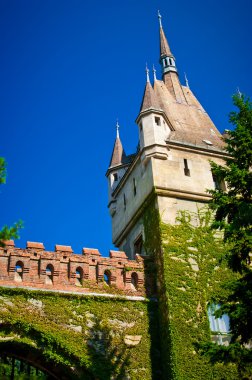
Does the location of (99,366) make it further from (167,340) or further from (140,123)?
(140,123)

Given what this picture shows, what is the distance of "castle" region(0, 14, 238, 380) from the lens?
1430cm

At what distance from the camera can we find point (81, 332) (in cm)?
1472

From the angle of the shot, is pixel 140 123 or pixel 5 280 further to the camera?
pixel 140 123

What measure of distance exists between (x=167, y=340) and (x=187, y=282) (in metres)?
2.08

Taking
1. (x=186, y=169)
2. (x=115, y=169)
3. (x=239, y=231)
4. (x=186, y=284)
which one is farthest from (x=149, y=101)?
(x=239, y=231)

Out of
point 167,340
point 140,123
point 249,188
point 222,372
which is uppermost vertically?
point 140,123

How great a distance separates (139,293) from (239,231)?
5658mm

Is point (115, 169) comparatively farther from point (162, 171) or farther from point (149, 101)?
point (162, 171)

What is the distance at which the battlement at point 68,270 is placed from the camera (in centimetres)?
1518

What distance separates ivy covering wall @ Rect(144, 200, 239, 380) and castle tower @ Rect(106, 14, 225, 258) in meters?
0.56

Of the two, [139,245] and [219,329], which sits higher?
[139,245]

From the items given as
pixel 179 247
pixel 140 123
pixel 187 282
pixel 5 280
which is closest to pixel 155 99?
pixel 140 123

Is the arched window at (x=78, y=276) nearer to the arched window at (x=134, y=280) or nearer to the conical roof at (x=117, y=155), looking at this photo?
the arched window at (x=134, y=280)

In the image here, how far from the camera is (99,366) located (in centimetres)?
1427
